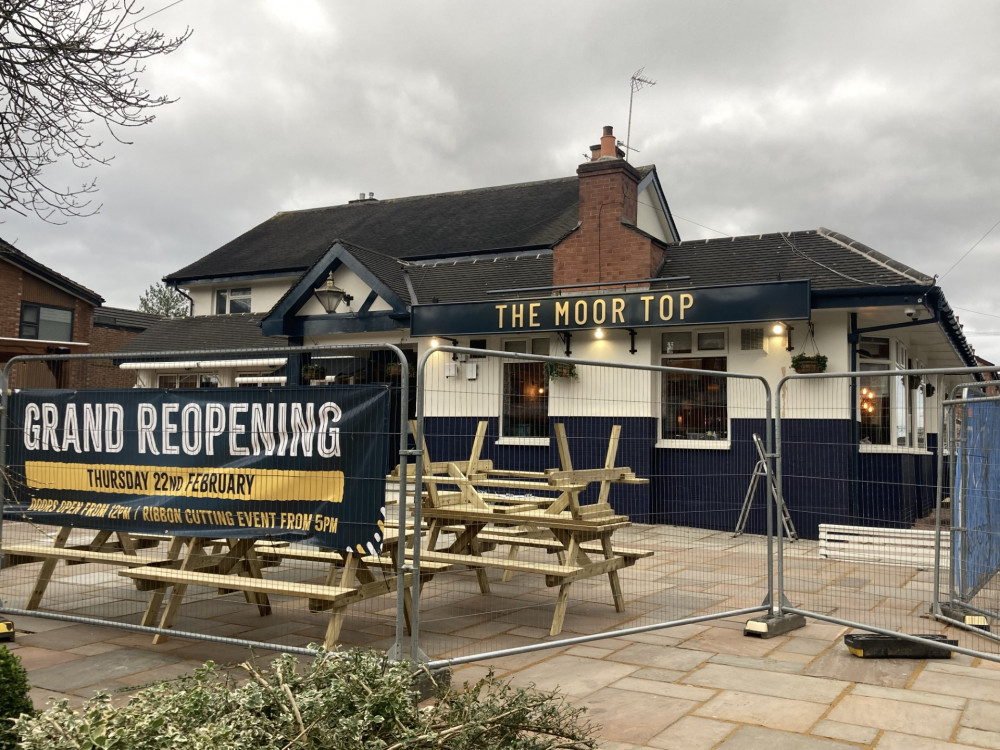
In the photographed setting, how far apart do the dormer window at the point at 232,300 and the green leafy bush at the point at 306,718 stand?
23.7 metres

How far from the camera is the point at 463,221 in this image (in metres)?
24.4

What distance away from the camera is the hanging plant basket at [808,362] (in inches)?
469

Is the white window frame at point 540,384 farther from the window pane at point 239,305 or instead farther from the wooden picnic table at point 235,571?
the window pane at point 239,305

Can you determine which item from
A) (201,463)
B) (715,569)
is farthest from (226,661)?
(715,569)

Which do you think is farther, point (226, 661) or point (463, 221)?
point (463, 221)

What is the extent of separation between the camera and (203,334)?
74.9 ft

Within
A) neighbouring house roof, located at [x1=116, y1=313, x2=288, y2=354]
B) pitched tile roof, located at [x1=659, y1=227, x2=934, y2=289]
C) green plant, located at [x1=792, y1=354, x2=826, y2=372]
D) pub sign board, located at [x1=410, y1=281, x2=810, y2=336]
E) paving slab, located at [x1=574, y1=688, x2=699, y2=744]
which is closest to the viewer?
paving slab, located at [x1=574, y1=688, x2=699, y2=744]

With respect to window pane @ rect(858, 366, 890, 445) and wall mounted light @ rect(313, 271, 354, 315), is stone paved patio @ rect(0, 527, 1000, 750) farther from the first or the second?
wall mounted light @ rect(313, 271, 354, 315)

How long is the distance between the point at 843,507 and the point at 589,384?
167 inches

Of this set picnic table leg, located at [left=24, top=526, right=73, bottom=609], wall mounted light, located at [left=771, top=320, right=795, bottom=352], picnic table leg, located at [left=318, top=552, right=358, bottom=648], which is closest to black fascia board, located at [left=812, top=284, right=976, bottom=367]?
wall mounted light, located at [left=771, top=320, right=795, bottom=352]

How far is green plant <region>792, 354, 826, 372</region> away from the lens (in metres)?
11.9

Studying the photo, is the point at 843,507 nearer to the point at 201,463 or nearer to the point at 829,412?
the point at 829,412

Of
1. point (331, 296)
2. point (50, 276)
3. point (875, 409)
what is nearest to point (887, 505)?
point (875, 409)

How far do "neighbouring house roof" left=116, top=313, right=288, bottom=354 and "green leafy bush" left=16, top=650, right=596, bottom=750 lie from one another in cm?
1826
